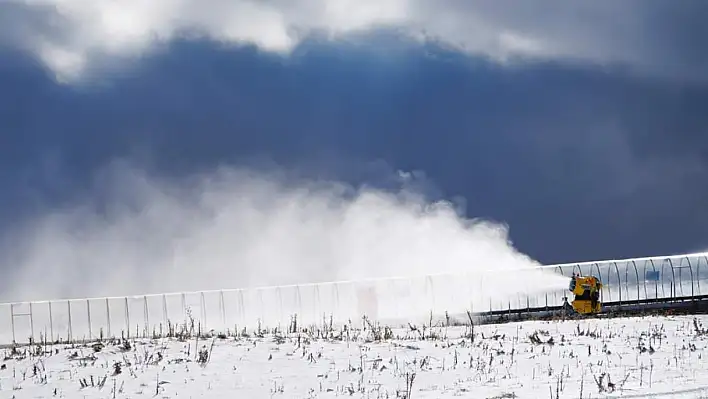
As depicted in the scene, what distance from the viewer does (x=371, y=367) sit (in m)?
23.4

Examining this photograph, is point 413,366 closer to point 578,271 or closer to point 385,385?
point 385,385

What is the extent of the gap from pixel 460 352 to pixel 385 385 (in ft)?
18.4

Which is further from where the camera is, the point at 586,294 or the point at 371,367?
the point at 586,294

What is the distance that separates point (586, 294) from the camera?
54.8m

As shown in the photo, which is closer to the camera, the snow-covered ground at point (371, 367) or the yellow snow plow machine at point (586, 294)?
the snow-covered ground at point (371, 367)

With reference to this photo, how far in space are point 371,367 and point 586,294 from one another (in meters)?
34.5

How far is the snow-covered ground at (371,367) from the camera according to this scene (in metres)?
20.4

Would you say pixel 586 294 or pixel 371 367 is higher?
pixel 371 367

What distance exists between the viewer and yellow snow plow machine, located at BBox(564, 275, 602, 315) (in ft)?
179

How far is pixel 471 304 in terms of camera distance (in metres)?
59.8

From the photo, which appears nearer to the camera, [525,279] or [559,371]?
[559,371]

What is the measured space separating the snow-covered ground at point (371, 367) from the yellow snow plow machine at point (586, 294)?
2379 cm

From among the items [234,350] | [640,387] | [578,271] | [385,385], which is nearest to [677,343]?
[640,387]

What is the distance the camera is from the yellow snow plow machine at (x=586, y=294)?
5444 cm
